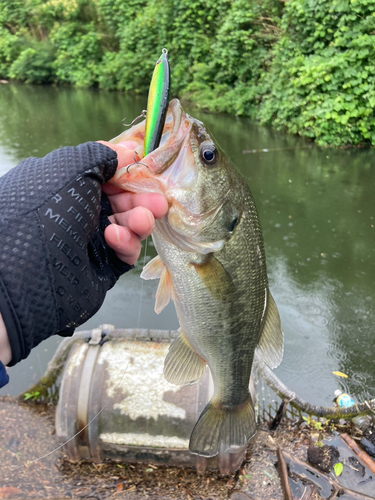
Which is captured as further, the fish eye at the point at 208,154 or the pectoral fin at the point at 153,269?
the pectoral fin at the point at 153,269

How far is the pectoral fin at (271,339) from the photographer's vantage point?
6.13 feet

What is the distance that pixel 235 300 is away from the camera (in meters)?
1.70

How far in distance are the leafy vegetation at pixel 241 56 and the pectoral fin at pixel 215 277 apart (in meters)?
9.69

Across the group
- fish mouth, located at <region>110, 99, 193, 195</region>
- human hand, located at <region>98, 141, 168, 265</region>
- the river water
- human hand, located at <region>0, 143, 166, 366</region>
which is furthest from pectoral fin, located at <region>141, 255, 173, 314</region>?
the river water

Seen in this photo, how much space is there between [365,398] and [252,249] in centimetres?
265

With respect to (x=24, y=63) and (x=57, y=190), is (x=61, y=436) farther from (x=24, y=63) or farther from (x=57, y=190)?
(x=24, y=63)

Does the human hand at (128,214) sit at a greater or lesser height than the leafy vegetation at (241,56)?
greater

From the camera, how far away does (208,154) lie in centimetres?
154

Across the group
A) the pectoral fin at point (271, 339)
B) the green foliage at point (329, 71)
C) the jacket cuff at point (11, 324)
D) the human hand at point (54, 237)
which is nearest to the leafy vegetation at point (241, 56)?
the green foliage at point (329, 71)

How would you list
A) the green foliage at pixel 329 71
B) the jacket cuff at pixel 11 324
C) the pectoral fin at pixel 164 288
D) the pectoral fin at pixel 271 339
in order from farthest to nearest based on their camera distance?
the green foliage at pixel 329 71, the pectoral fin at pixel 271 339, the pectoral fin at pixel 164 288, the jacket cuff at pixel 11 324

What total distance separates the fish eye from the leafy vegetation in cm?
964

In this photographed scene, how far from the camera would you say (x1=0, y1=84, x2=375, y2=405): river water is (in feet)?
12.6

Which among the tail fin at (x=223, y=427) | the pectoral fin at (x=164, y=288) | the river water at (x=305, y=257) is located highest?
the pectoral fin at (x=164, y=288)

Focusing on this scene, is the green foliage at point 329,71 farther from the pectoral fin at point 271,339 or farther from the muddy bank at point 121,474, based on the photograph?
the pectoral fin at point 271,339
